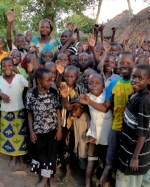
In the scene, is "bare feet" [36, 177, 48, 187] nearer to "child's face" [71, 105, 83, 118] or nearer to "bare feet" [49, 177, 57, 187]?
"bare feet" [49, 177, 57, 187]

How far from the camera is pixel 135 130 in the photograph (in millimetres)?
2236

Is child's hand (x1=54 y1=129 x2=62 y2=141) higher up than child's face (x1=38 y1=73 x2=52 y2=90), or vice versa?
child's face (x1=38 y1=73 x2=52 y2=90)

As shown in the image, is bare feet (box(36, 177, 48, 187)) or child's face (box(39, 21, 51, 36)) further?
child's face (box(39, 21, 51, 36))

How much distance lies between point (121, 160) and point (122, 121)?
39 cm

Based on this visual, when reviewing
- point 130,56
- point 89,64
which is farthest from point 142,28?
point 130,56

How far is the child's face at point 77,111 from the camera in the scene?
2.77 meters

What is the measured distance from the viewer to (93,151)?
2871mm

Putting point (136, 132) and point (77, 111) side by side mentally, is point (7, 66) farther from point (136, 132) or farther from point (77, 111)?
point (136, 132)

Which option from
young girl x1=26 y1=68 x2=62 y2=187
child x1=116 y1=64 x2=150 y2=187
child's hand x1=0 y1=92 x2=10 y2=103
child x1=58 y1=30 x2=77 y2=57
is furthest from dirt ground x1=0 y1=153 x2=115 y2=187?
child x1=58 y1=30 x2=77 y2=57

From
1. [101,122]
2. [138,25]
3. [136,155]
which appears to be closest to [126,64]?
[101,122]

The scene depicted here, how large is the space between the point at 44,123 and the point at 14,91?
26.6 inches

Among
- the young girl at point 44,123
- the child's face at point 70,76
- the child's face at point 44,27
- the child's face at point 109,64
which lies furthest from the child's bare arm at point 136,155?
the child's face at point 44,27

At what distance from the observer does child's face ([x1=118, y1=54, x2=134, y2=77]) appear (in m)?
2.55

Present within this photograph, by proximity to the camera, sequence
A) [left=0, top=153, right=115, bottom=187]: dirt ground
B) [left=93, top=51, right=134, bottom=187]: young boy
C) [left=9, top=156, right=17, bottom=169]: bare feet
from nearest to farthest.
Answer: [left=93, top=51, right=134, bottom=187]: young boy
[left=0, top=153, right=115, bottom=187]: dirt ground
[left=9, top=156, right=17, bottom=169]: bare feet
